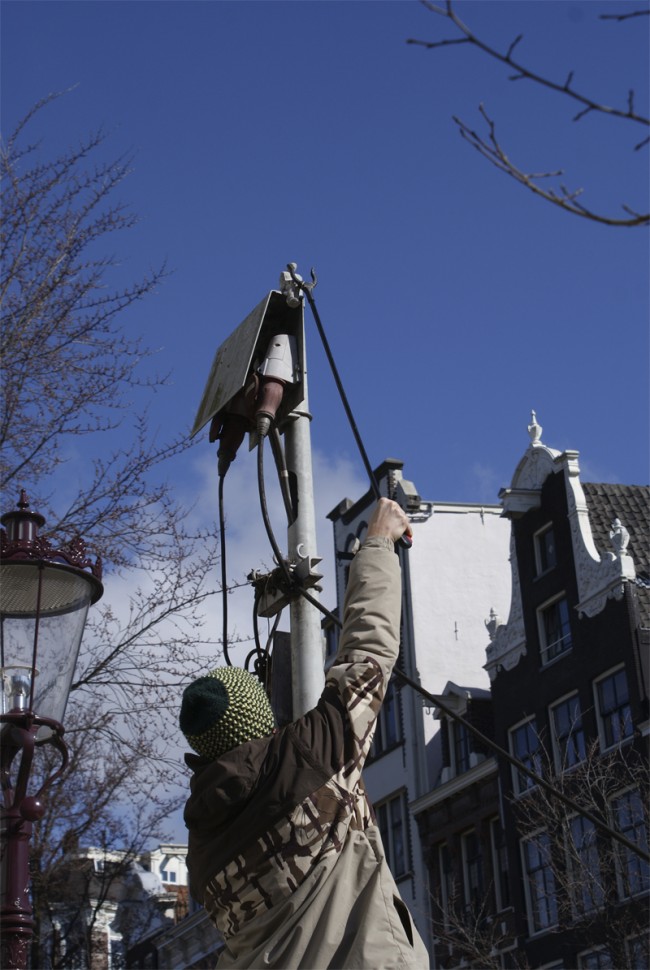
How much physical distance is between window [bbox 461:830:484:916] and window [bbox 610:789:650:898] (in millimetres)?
5495

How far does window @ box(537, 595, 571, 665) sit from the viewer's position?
24.9 metres

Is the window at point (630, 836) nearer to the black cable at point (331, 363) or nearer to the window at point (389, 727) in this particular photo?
the window at point (389, 727)

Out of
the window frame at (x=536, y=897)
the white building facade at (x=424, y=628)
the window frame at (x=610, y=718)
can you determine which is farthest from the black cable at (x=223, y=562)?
the white building facade at (x=424, y=628)

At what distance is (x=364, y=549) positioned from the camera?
3775 millimetres

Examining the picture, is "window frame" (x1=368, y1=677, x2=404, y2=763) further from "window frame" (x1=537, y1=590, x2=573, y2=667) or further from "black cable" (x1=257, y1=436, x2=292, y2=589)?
"black cable" (x1=257, y1=436, x2=292, y2=589)

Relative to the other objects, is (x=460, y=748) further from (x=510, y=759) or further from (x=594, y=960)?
(x=510, y=759)

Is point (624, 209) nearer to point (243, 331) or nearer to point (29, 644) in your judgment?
point (243, 331)

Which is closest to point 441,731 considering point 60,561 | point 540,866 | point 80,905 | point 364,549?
point 540,866

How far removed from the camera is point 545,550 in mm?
26375

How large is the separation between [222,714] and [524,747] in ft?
73.3

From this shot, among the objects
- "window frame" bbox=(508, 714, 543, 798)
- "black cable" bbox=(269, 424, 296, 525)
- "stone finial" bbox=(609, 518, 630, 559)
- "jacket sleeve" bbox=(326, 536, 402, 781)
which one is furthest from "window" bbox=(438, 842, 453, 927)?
"jacket sleeve" bbox=(326, 536, 402, 781)

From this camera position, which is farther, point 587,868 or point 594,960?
point 594,960

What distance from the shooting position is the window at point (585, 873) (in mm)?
20266

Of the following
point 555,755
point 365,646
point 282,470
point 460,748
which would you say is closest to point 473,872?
point 460,748
